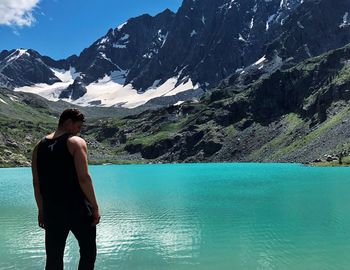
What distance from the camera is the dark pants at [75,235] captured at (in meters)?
12.1

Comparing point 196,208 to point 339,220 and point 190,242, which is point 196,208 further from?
point 190,242

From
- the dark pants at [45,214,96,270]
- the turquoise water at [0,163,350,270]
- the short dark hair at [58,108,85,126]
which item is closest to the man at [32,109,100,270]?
the dark pants at [45,214,96,270]

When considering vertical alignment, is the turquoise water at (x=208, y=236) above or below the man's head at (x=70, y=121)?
below

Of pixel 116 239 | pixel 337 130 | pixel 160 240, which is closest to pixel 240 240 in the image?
pixel 160 240

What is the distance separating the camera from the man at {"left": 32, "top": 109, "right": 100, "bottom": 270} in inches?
468

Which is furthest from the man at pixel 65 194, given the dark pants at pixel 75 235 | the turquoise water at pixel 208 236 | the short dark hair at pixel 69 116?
the turquoise water at pixel 208 236

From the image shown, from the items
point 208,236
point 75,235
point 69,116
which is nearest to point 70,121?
point 69,116

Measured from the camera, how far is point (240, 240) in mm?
31641

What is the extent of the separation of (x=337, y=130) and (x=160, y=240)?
161323mm

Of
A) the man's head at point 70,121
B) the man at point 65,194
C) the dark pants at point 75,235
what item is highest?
the man's head at point 70,121

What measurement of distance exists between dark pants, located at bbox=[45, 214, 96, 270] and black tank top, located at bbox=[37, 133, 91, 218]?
0.22 metres

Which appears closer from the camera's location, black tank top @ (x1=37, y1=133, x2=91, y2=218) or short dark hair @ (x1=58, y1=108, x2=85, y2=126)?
black tank top @ (x1=37, y1=133, x2=91, y2=218)

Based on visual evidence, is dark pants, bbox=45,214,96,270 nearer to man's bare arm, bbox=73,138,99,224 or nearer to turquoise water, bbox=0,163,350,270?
man's bare arm, bbox=73,138,99,224

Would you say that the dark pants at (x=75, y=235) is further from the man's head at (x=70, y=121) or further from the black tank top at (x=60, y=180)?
the man's head at (x=70, y=121)
